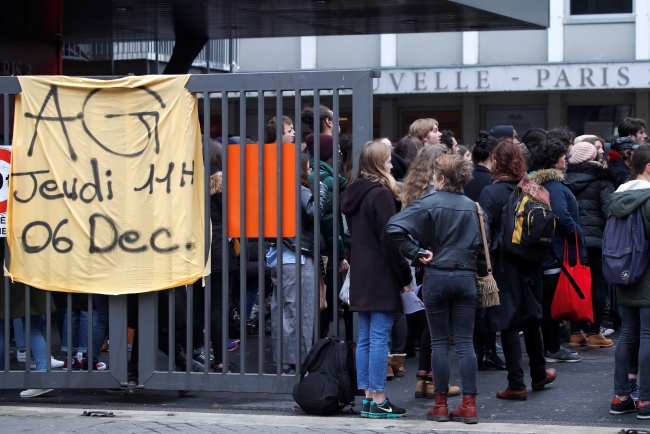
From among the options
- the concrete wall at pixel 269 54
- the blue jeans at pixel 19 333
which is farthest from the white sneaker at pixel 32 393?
the concrete wall at pixel 269 54

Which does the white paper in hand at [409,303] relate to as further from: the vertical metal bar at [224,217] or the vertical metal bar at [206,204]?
the vertical metal bar at [206,204]

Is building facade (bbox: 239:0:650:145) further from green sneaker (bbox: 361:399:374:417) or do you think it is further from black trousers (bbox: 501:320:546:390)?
green sneaker (bbox: 361:399:374:417)

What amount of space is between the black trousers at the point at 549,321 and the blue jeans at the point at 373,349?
78.7 inches

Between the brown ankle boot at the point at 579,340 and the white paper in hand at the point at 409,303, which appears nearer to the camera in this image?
the white paper in hand at the point at 409,303

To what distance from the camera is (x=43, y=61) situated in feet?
36.7

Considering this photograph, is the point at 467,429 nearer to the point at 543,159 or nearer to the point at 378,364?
the point at 378,364

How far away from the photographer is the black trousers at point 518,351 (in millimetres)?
6609

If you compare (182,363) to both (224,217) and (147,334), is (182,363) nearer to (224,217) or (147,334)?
(147,334)

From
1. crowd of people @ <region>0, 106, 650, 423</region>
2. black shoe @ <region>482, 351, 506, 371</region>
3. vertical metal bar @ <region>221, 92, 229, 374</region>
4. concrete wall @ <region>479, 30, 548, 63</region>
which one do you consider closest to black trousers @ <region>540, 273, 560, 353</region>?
crowd of people @ <region>0, 106, 650, 423</region>

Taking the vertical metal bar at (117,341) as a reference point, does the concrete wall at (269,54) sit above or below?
above

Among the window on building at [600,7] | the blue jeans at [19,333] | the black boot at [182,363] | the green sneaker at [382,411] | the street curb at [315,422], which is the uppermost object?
the window on building at [600,7]

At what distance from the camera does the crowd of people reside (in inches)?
235

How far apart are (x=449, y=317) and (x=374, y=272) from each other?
56 cm

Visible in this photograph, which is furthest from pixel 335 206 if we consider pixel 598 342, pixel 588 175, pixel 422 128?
pixel 598 342
